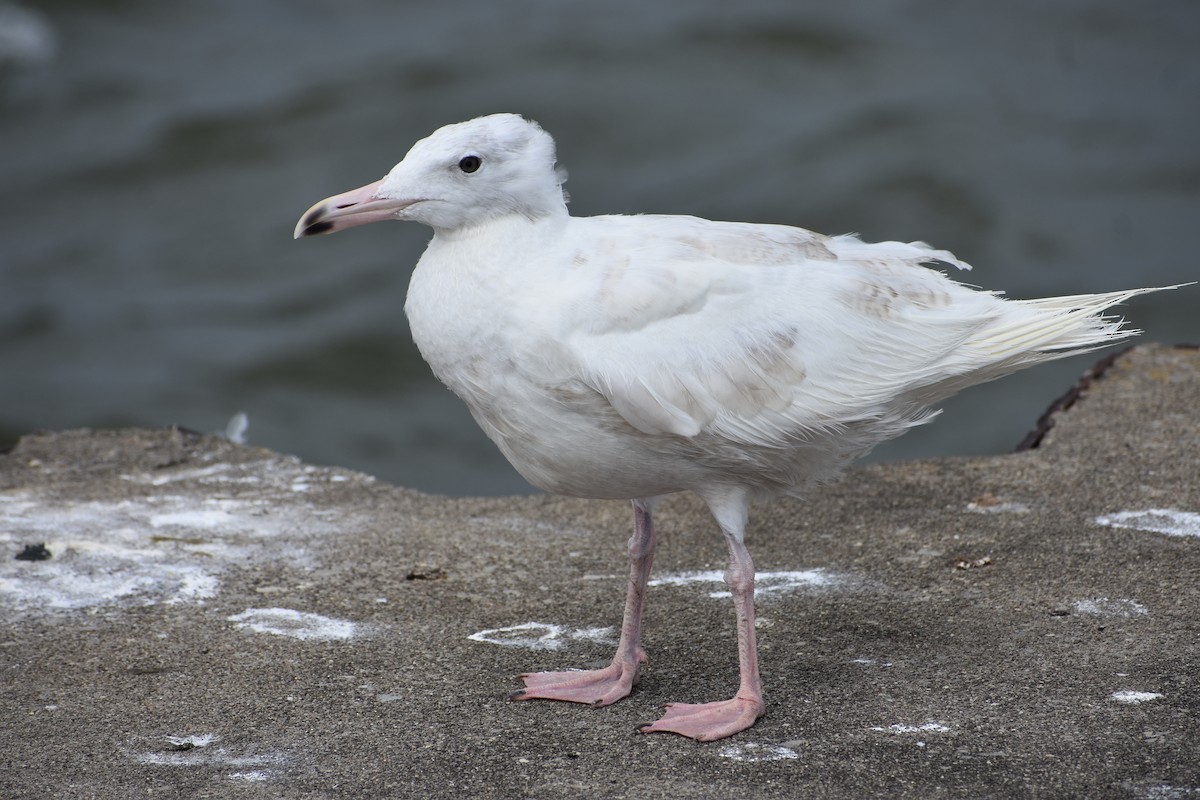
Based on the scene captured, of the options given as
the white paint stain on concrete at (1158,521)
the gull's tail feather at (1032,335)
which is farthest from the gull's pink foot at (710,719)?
the white paint stain on concrete at (1158,521)

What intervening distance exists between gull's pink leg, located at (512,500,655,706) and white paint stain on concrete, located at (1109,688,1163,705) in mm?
1431

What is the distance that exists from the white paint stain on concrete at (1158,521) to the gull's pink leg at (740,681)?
180 cm

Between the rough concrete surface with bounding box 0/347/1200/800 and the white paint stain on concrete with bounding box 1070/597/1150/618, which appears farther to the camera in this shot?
the white paint stain on concrete with bounding box 1070/597/1150/618

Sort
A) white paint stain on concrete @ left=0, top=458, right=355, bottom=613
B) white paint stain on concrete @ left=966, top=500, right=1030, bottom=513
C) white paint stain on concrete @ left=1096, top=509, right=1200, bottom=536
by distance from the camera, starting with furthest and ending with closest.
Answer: white paint stain on concrete @ left=966, top=500, right=1030, bottom=513, white paint stain on concrete @ left=1096, top=509, right=1200, bottom=536, white paint stain on concrete @ left=0, top=458, right=355, bottom=613

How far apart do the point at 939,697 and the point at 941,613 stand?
0.64 m

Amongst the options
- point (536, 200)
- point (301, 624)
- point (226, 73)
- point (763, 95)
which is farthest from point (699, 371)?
point (226, 73)

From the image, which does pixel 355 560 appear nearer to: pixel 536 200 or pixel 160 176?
pixel 536 200

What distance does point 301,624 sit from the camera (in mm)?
4676

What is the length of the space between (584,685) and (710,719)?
482 millimetres

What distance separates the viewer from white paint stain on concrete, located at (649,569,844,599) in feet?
16.0

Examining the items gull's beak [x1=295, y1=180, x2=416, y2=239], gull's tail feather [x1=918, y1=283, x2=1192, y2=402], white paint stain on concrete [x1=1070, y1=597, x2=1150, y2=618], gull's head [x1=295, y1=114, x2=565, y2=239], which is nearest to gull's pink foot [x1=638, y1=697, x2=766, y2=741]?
gull's tail feather [x1=918, y1=283, x2=1192, y2=402]

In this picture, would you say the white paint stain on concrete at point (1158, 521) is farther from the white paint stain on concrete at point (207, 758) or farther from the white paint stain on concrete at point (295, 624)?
the white paint stain on concrete at point (207, 758)

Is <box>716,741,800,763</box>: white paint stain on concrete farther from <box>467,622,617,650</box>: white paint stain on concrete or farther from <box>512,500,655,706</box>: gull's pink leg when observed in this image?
<box>467,622,617,650</box>: white paint stain on concrete

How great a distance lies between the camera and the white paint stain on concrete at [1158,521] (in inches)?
199
